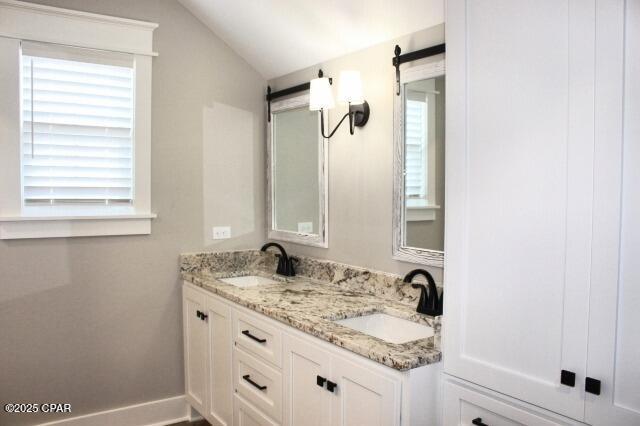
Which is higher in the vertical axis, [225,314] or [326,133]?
[326,133]

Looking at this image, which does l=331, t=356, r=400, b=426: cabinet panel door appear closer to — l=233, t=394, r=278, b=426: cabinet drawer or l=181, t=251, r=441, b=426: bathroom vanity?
l=181, t=251, r=441, b=426: bathroom vanity

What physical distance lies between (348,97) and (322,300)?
3.20 feet

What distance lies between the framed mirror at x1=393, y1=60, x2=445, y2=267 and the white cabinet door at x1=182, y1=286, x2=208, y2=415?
1.25 m

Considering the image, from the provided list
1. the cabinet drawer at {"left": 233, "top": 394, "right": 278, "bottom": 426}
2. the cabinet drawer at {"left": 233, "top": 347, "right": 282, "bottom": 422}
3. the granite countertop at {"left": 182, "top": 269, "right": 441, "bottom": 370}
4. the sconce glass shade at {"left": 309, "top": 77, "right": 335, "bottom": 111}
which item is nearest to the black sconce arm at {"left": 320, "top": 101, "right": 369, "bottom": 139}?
the sconce glass shade at {"left": 309, "top": 77, "right": 335, "bottom": 111}

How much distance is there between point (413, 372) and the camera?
167 centimetres

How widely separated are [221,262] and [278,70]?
1.28m

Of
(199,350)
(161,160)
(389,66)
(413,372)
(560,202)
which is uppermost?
(389,66)

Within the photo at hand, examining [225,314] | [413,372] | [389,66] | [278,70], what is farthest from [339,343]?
[278,70]

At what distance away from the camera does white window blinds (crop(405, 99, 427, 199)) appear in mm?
2443

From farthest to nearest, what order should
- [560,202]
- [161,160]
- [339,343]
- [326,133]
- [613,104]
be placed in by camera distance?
[161,160] < [326,133] < [339,343] < [560,202] < [613,104]

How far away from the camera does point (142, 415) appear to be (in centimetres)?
330

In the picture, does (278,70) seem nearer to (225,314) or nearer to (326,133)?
(326,133)

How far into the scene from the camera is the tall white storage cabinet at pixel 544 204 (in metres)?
1.26

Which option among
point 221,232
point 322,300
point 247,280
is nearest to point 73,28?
point 221,232
